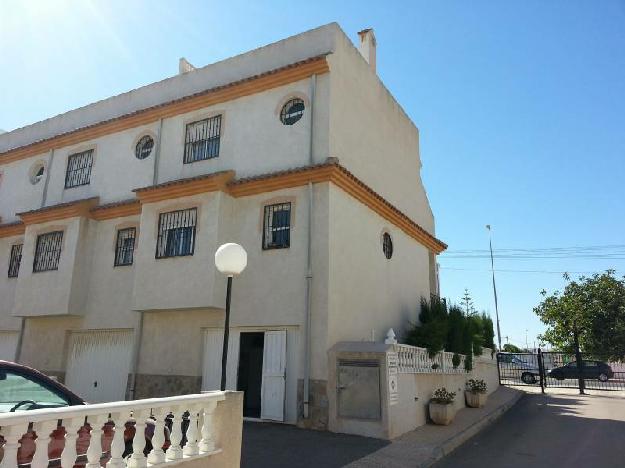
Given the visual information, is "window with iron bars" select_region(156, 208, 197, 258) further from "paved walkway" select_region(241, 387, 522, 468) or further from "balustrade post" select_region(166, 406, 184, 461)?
"balustrade post" select_region(166, 406, 184, 461)

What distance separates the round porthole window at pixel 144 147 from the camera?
15548mm

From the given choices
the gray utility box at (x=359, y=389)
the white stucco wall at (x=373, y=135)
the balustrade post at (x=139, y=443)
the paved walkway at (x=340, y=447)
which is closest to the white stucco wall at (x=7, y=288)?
the paved walkway at (x=340, y=447)

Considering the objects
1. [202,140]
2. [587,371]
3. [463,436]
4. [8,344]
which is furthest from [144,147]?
[587,371]

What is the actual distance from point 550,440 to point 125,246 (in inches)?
503

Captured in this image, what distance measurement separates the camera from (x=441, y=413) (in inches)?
457

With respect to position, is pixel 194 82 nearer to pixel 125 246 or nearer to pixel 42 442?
pixel 125 246

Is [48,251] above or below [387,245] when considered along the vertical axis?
below

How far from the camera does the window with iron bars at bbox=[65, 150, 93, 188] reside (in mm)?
16672

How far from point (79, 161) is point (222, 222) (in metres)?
7.80

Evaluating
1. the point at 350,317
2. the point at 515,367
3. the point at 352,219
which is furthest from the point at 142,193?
the point at 515,367

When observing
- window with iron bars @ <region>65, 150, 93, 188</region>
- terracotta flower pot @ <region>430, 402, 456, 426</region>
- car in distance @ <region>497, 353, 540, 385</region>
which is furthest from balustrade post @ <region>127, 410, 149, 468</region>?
car in distance @ <region>497, 353, 540, 385</region>

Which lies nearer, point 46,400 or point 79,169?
point 46,400

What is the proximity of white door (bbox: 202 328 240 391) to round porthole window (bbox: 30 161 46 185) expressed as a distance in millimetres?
10601

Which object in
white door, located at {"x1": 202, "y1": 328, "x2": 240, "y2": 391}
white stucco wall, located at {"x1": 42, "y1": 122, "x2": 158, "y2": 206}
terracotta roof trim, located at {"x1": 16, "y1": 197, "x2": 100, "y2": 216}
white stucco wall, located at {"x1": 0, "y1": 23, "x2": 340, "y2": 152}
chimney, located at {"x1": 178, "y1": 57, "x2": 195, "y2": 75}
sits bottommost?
white door, located at {"x1": 202, "y1": 328, "x2": 240, "y2": 391}
